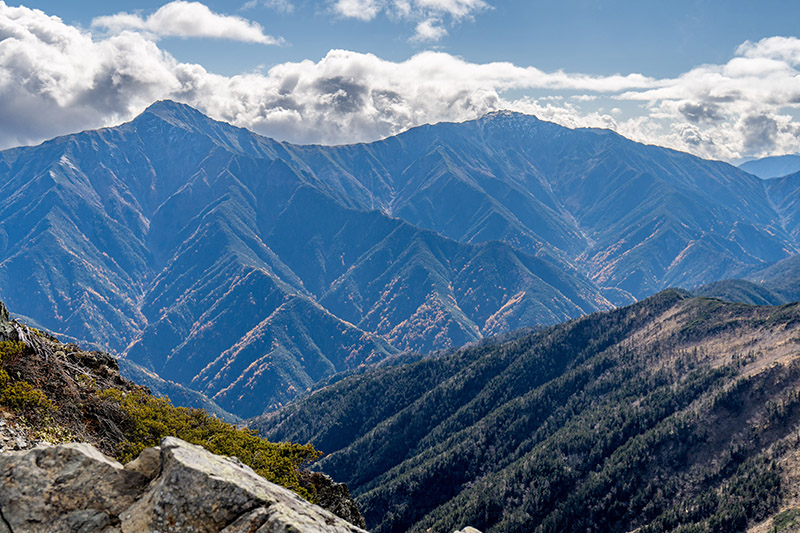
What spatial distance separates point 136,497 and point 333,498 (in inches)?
1242

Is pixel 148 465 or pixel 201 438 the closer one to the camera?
pixel 148 465

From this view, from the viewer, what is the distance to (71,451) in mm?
27828

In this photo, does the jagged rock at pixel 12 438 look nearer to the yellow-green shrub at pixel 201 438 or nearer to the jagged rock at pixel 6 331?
the yellow-green shrub at pixel 201 438

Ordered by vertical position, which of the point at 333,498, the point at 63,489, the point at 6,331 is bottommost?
the point at 333,498

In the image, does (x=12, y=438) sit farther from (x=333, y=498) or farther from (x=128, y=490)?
(x=333, y=498)

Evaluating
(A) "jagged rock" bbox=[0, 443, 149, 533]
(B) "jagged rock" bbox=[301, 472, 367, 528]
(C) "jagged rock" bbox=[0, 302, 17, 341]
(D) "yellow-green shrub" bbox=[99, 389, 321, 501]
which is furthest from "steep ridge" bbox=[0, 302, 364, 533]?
(B) "jagged rock" bbox=[301, 472, 367, 528]

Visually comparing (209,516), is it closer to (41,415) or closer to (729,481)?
(41,415)

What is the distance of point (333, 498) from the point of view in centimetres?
5594

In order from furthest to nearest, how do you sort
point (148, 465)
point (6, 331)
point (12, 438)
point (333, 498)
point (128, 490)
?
point (333, 498) < point (6, 331) < point (12, 438) < point (148, 465) < point (128, 490)

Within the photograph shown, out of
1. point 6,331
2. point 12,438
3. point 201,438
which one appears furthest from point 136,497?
point 6,331

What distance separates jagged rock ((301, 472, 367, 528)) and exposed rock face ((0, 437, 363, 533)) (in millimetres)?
28287

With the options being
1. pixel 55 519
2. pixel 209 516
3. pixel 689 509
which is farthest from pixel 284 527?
pixel 689 509

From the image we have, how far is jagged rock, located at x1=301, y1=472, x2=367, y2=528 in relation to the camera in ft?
178

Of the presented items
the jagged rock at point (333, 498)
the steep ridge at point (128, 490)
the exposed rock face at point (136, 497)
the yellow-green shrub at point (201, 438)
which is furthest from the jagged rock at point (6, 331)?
the jagged rock at point (333, 498)
